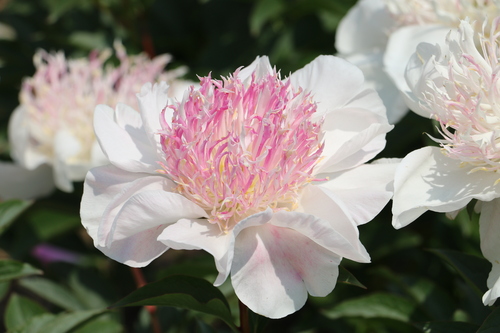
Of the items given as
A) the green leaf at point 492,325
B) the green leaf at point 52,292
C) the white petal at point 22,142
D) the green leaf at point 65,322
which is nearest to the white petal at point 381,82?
the green leaf at point 492,325

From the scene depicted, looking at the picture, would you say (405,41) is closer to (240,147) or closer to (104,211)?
(240,147)

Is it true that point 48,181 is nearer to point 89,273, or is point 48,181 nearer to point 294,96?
point 89,273

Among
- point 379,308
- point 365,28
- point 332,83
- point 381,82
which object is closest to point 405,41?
point 381,82

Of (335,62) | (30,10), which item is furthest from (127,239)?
(30,10)

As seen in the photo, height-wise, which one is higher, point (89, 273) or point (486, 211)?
point (486, 211)

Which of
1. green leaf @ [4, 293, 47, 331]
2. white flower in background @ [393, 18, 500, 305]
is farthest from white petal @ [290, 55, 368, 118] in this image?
green leaf @ [4, 293, 47, 331]

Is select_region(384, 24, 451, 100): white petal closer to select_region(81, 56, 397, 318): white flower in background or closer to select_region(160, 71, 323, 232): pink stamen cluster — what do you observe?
select_region(81, 56, 397, 318): white flower in background

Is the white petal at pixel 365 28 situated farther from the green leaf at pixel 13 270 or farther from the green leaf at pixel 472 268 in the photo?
the green leaf at pixel 13 270

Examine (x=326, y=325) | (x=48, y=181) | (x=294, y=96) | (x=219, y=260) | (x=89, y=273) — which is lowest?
(x=326, y=325)
